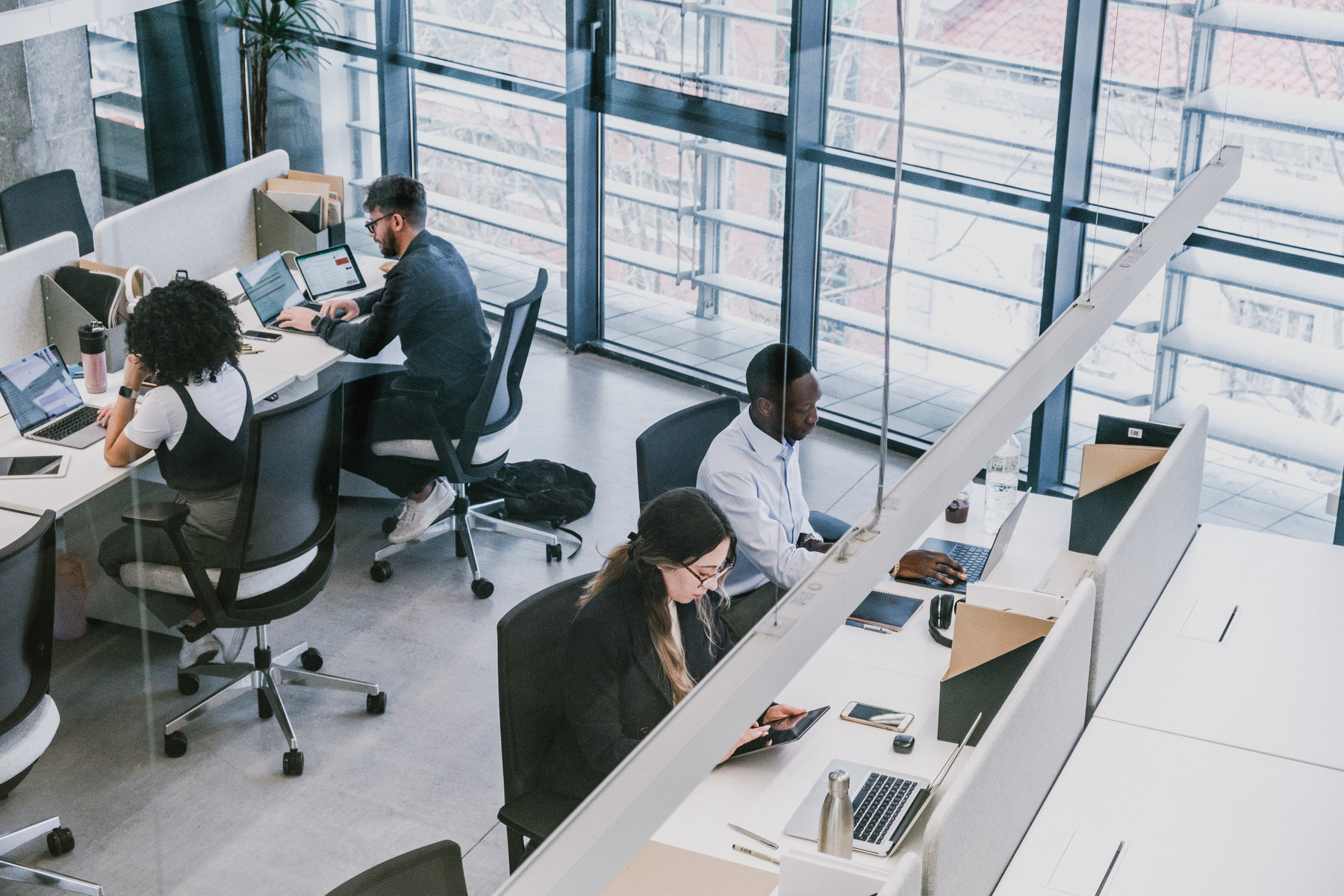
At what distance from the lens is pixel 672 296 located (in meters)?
2.91

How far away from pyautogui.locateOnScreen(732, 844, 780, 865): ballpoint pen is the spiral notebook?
31.5 inches

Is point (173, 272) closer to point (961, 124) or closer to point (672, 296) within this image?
point (672, 296)

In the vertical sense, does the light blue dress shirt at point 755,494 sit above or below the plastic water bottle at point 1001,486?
above

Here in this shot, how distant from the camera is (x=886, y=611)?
117 inches

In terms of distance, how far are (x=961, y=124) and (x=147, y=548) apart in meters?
2.22

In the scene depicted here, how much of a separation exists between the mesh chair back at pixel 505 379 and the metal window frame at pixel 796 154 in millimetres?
125

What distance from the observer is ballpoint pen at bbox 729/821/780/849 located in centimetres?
221

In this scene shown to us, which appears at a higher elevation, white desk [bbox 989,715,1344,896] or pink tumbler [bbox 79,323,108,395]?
pink tumbler [bbox 79,323,108,395]

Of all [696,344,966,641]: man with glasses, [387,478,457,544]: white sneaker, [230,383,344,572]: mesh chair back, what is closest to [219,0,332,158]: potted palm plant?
[230,383,344,572]: mesh chair back

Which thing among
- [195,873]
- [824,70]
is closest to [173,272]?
[195,873]

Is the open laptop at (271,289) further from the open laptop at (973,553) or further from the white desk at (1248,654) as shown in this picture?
the white desk at (1248,654)

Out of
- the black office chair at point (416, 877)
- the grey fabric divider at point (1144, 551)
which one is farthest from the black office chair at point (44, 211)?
the grey fabric divider at point (1144, 551)

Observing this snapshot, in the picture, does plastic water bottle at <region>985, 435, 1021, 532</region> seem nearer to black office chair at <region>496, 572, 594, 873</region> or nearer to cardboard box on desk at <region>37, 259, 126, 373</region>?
black office chair at <region>496, 572, 594, 873</region>

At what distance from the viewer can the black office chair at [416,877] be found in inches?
67.3
